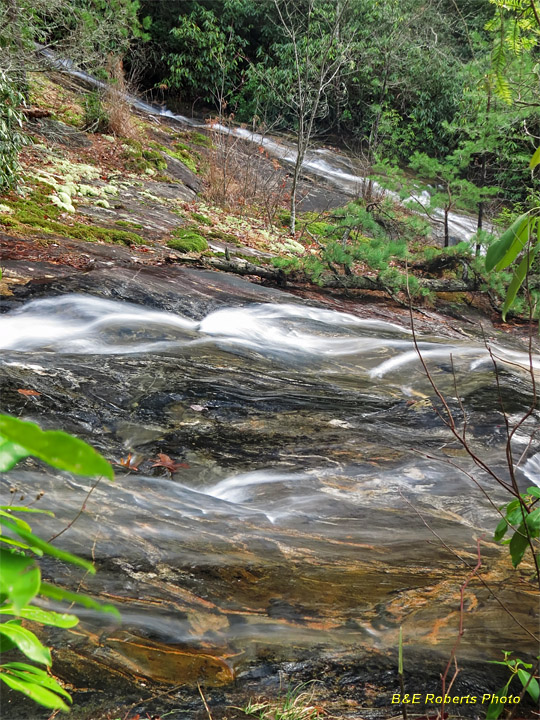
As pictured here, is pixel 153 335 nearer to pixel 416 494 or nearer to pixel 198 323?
pixel 198 323

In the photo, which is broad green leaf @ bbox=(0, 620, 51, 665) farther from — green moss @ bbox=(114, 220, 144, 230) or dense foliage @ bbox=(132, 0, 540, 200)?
dense foliage @ bbox=(132, 0, 540, 200)

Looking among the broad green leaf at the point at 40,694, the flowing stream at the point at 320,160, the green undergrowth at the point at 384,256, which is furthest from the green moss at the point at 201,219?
the broad green leaf at the point at 40,694

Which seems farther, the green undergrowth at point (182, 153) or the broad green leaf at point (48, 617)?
the green undergrowth at point (182, 153)

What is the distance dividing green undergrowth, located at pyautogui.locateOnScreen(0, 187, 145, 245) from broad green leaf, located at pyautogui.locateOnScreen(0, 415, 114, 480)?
6671 mm

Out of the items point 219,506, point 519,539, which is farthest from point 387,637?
point 219,506

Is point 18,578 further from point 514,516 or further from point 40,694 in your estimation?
point 514,516

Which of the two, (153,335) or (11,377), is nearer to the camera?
(11,377)

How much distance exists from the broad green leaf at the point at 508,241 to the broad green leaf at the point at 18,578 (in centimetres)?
81

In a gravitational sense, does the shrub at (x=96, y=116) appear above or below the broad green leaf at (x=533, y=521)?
above

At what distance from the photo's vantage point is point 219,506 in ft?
9.36

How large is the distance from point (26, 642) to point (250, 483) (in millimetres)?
2665

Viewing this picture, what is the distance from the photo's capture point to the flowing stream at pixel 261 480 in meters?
2.05

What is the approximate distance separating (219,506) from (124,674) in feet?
3.94

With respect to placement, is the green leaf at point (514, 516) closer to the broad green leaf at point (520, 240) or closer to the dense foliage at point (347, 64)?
the broad green leaf at point (520, 240)
